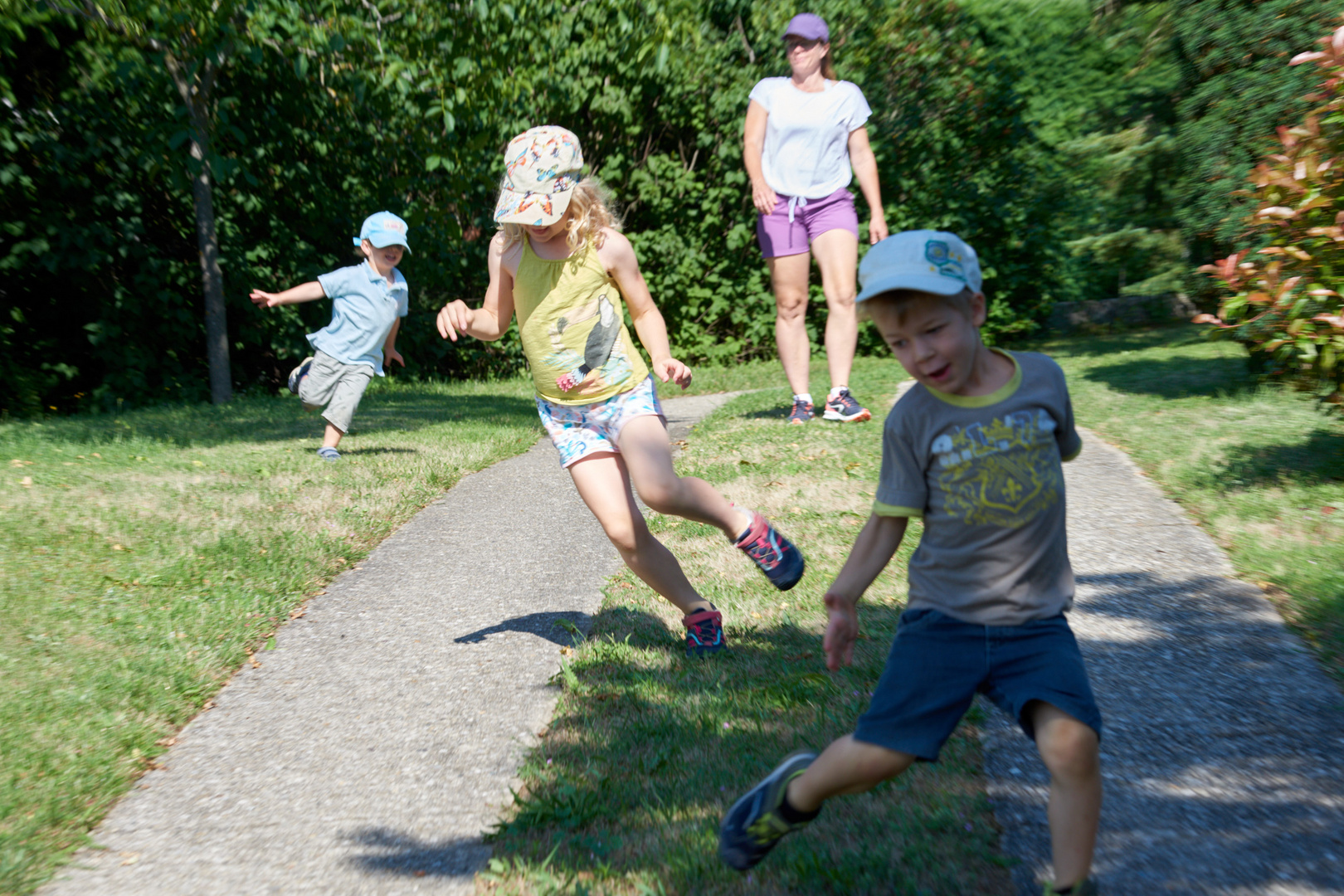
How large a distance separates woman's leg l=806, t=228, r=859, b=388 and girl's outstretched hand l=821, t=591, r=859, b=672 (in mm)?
4565

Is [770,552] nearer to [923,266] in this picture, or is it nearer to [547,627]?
[547,627]

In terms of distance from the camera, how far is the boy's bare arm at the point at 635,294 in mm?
3693

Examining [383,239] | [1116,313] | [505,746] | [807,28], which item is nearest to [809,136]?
[807,28]

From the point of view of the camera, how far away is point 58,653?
12.6 ft

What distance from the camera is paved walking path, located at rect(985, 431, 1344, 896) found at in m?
2.27

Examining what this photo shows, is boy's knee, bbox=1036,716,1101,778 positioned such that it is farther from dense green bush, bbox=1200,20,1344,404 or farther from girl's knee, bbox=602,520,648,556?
dense green bush, bbox=1200,20,1344,404

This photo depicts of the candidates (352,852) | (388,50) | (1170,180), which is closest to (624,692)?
(352,852)

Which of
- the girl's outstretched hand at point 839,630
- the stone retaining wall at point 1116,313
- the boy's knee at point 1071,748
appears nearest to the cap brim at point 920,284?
the girl's outstretched hand at point 839,630

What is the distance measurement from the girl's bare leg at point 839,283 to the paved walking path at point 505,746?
94.7 inches

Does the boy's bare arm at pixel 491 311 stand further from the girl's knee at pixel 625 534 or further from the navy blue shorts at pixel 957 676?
the navy blue shorts at pixel 957 676

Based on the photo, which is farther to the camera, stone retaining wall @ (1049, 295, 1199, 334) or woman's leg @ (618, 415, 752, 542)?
stone retaining wall @ (1049, 295, 1199, 334)

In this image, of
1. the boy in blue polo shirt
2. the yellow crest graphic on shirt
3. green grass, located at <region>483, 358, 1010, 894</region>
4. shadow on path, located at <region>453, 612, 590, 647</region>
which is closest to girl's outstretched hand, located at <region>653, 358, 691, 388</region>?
green grass, located at <region>483, 358, 1010, 894</region>

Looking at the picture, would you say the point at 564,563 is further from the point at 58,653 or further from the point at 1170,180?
the point at 1170,180

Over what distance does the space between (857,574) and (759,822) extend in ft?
1.88
